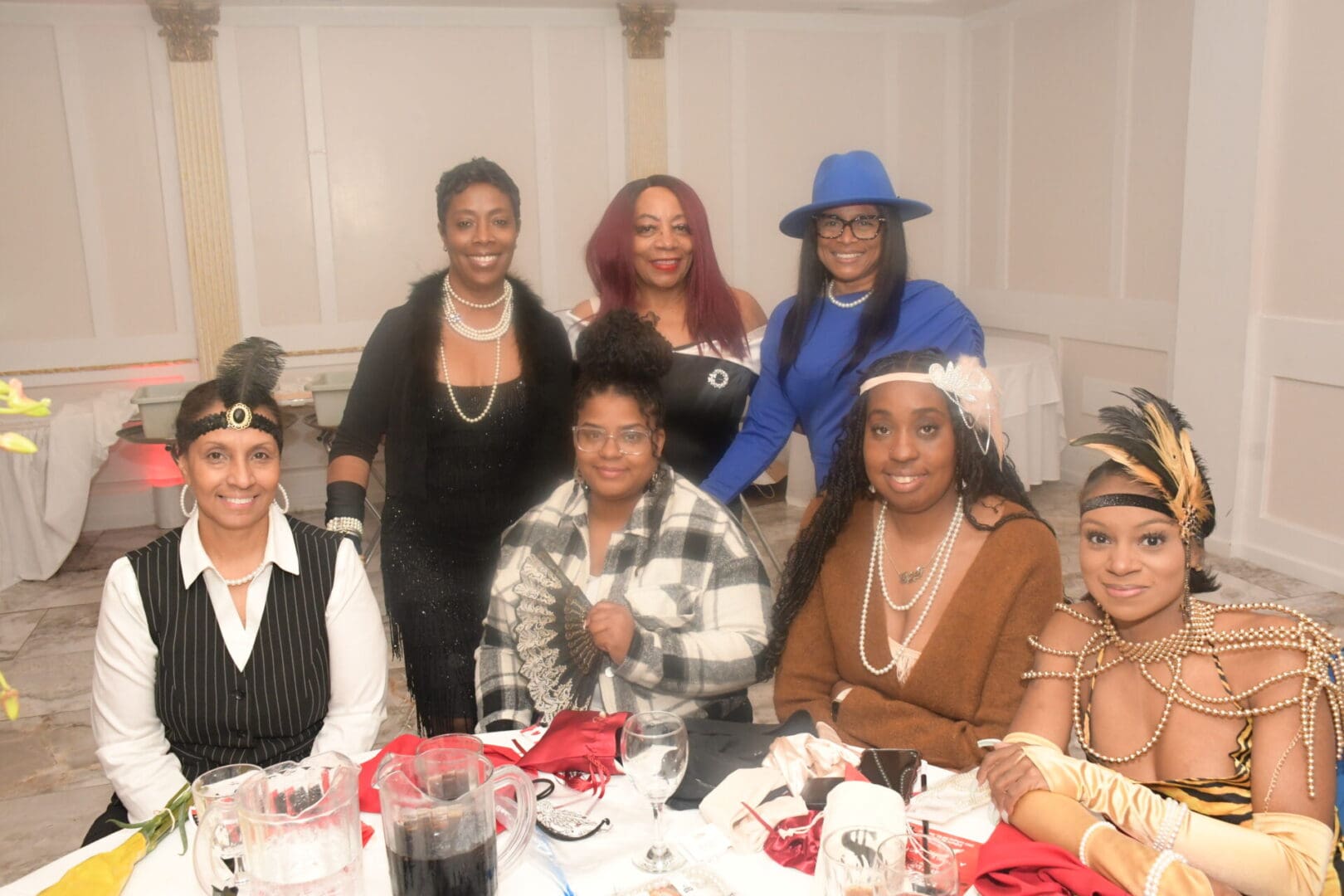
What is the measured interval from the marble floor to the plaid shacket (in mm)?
1694

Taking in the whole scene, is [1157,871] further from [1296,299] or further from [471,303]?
[1296,299]

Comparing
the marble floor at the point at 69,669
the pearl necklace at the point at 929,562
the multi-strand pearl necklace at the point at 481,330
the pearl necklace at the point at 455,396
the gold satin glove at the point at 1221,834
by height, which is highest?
the multi-strand pearl necklace at the point at 481,330

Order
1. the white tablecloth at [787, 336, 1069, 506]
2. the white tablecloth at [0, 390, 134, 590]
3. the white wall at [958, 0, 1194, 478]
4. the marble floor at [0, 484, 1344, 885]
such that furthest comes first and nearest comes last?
1. the white tablecloth at [787, 336, 1069, 506]
2. the white wall at [958, 0, 1194, 478]
3. the white tablecloth at [0, 390, 134, 590]
4. the marble floor at [0, 484, 1344, 885]

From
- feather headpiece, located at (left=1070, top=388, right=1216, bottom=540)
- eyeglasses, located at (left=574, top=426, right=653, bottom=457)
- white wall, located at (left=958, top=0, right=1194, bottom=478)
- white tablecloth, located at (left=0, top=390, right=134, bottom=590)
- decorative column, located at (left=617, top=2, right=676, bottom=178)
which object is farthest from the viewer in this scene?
decorative column, located at (left=617, top=2, right=676, bottom=178)

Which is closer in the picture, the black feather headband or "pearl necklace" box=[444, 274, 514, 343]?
the black feather headband

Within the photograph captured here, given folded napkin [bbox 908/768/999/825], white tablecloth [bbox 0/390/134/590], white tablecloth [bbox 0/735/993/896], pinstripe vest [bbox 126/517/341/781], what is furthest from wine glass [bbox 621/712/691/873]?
white tablecloth [bbox 0/390/134/590]

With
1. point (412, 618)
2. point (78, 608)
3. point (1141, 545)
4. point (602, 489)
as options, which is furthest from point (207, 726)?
point (78, 608)

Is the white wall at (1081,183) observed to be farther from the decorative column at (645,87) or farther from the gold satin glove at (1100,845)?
the gold satin glove at (1100,845)

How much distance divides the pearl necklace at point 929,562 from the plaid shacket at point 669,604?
24cm

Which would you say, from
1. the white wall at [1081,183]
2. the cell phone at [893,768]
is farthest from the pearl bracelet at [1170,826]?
the white wall at [1081,183]

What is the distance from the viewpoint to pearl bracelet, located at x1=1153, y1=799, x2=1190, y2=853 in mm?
1418

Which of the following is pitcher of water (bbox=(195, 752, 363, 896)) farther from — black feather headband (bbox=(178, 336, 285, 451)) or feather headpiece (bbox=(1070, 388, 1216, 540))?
feather headpiece (bbox=(1070, 388, 1216, 540))

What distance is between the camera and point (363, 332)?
22.9ft

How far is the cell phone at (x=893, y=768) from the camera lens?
1.47 metres
